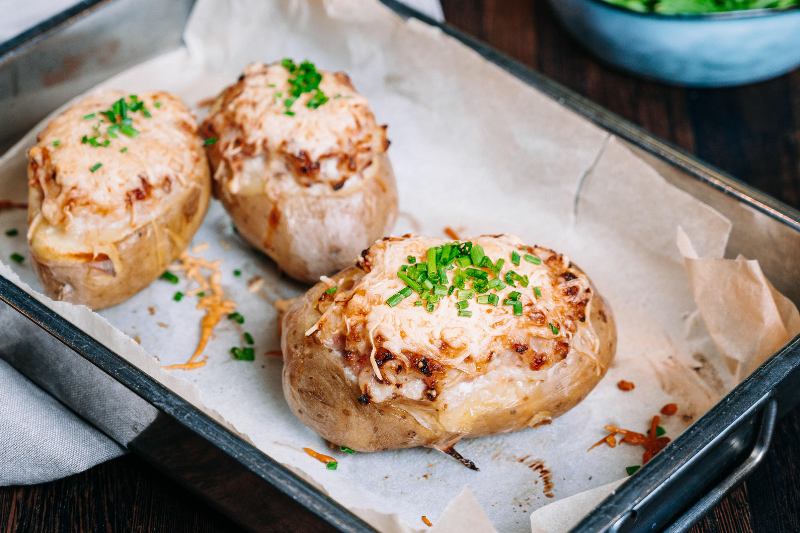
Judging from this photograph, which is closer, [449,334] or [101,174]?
[449,334]

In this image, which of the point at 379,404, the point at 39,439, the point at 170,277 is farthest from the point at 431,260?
the point at 39,439

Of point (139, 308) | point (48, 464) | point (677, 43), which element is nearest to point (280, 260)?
point (139, 308)

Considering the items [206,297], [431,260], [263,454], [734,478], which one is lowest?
[734,478]

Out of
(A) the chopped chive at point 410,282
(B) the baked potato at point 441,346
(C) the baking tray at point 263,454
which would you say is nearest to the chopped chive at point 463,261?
(B) the baked potato at point 441,346

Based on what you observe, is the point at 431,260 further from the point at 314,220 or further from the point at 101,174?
the point at 101,174

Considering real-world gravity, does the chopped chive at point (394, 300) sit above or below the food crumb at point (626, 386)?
above

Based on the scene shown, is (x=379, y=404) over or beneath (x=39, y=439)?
over

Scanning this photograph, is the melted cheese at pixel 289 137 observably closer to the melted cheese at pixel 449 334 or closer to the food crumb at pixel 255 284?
the food crumb at pixel 255 284

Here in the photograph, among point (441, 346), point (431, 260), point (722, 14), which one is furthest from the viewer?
point (722, 14)
